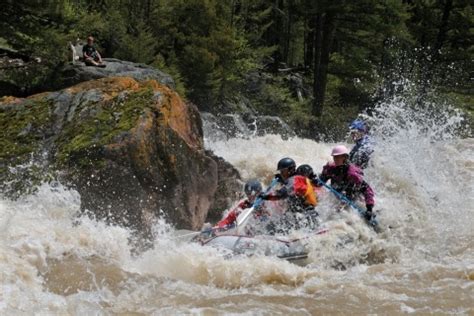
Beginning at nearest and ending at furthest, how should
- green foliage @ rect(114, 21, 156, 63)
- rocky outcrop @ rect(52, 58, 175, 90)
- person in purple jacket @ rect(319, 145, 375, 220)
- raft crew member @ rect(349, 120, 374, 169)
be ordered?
1. person in purple jacket @ rect(319, 145, 375, 220)
2. raft crew member @ rect(349, 120, 374, 169)
3. rocky outcrop @ rect(52, 58, 175, 90)
4. green foliage @ rect(114, 21, 156, 63)

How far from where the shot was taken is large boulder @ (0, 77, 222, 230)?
8.14 m

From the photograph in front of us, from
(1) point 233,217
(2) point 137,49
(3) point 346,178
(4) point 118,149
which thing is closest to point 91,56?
(2) point 137,49

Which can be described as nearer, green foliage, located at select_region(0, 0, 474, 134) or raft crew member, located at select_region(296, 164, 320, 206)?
raft crew member, located at select_region(296, 164, 320, 206)

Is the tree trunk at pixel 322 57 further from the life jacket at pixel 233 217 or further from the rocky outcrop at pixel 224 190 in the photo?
the life jacket at pixel 233 217

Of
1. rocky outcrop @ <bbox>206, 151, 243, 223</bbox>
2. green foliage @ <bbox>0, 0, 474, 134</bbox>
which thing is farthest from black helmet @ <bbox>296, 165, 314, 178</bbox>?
green foliage @ <bbox>0, 0, 474, 134</bbox>

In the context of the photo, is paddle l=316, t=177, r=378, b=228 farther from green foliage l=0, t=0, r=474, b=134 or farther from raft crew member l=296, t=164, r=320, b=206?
green foliage l=0, t=0, r=474, b=134

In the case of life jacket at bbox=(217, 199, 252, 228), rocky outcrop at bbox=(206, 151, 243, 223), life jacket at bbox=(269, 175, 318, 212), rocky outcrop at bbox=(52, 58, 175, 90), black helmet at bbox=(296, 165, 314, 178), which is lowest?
rocky outcrop at bbox=(206, 151, 243, 223)

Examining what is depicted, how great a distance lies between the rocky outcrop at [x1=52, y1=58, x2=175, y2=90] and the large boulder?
5.24m

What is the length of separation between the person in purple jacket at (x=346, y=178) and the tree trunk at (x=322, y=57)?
632 inches

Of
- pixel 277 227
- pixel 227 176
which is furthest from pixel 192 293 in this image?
pixel 227 176

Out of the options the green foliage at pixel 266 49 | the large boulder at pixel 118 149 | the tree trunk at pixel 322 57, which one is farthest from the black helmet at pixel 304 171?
the tree trunk at pixel 322 57

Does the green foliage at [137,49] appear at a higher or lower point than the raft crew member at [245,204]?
higher

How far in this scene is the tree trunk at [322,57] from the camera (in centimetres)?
2433

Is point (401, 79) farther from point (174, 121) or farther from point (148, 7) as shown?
point (174, 121)
